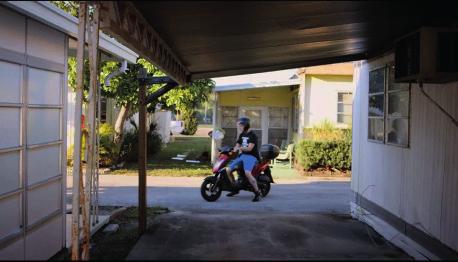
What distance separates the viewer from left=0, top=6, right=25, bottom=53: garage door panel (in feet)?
17.2

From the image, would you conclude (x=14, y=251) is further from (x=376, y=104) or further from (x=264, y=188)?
(x=264, y=188)

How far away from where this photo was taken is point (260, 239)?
21.8ft

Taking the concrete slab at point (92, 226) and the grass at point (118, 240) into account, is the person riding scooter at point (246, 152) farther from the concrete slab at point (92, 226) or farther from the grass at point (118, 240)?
the concrete slab at point (92, 226)

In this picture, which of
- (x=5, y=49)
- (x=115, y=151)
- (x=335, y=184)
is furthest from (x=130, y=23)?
(x=115, y=151)

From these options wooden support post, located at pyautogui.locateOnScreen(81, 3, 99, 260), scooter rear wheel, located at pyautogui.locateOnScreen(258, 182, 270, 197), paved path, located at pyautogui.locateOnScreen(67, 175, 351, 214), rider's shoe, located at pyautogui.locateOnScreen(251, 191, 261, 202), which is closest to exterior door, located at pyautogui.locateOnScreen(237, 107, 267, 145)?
paved path, located at pyautogui.locateOnScreen(67, 175, 351, 214)

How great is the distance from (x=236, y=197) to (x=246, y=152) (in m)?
1.19

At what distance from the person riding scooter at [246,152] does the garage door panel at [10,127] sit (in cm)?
581

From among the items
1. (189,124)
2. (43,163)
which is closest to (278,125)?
(43,163)

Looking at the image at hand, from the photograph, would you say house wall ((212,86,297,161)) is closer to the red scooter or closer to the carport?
the red scooter

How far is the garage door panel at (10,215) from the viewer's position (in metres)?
5.29

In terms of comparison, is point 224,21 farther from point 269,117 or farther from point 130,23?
point 269,117

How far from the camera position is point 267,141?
20.2 metres

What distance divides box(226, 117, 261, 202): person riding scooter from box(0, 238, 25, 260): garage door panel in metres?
5.79

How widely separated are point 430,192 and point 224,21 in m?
3.30
